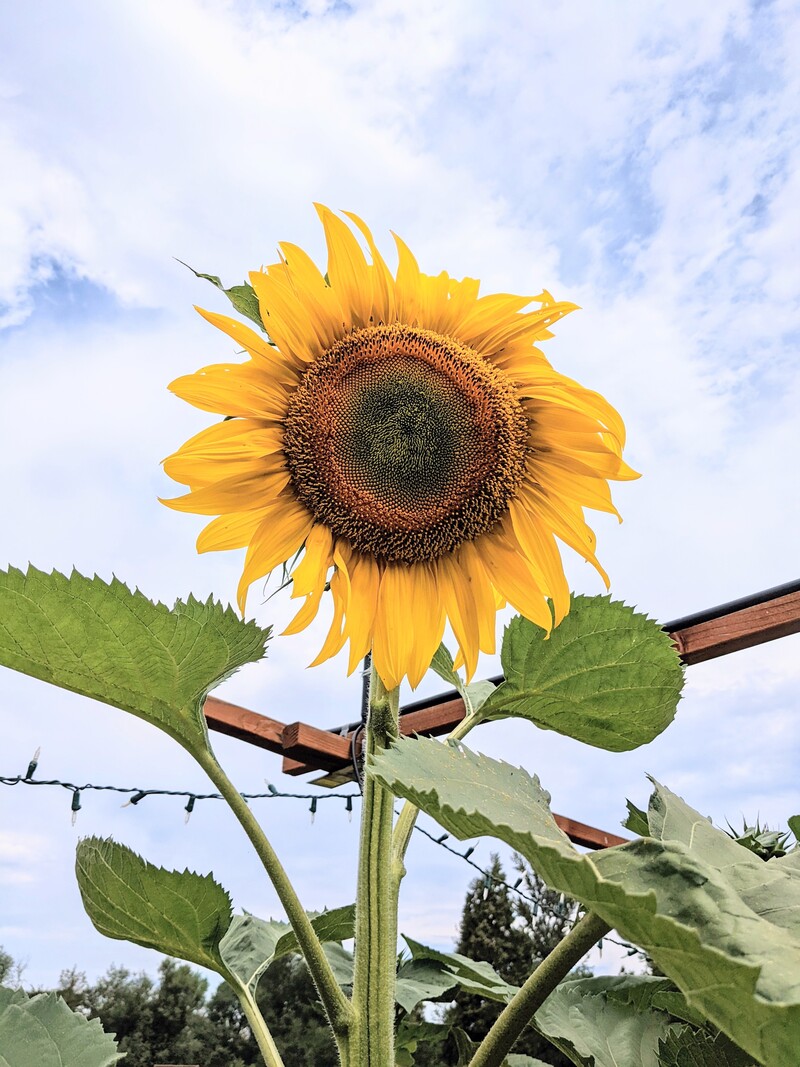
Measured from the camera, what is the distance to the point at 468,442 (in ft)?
2.66

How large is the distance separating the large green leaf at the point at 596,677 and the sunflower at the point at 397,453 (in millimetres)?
28

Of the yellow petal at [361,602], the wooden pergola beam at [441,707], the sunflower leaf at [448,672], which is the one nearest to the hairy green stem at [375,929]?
the yellow petal at [361,602]

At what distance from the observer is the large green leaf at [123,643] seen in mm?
550

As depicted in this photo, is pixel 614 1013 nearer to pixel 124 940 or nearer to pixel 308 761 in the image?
pixel 124 940

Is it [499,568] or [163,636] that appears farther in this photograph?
[499,568]

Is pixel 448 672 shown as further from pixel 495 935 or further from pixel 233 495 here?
pixel 495 935

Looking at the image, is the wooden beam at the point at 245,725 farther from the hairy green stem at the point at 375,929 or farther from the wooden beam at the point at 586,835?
the hairy green stem at the point at 375,929

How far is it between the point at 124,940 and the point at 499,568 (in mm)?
418

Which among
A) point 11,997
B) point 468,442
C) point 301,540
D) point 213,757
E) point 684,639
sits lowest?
point 11,997

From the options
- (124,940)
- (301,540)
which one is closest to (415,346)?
(301,540)

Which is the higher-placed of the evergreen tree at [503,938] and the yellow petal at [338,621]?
the evergreen tree at [503,938]

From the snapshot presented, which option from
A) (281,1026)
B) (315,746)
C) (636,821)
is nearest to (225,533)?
(636,821)

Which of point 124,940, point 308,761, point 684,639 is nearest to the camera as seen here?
point 124,940

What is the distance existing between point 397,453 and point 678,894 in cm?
49
